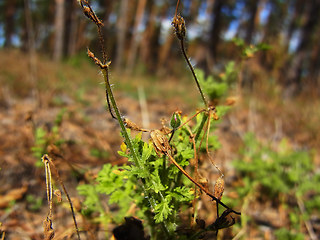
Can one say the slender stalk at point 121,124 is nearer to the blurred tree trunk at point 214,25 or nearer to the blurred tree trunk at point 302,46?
the blurred tree trunk at point 214,25

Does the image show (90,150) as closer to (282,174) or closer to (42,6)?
(282,174)

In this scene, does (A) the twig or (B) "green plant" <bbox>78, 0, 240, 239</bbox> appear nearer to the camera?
(B) "green plant" <bbox>78, 0, 240, 239</bbox>

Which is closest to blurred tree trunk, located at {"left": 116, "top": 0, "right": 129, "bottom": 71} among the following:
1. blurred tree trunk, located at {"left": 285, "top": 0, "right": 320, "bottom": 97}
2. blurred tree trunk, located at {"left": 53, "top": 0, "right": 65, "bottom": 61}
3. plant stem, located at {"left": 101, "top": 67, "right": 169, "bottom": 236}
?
blurred tree trunk, located at {"left": 53, "top": 0, "right": 65, "bottom": 61}

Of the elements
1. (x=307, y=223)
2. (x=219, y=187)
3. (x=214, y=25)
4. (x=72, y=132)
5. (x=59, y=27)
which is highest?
(x=59, y=27)

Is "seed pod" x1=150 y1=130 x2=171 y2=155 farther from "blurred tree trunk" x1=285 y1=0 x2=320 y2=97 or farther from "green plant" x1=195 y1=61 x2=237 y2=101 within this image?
"blurred tree trunk" x1=285 y1=0 x2=320 y2=97

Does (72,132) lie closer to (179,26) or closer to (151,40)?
(179,26)

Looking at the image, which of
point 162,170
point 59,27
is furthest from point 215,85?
point 59,27

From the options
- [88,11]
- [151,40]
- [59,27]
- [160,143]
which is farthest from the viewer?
[151,40]
